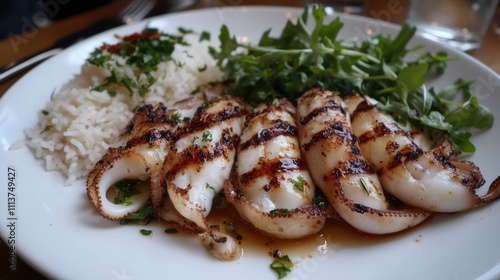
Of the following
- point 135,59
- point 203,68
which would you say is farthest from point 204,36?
point 135,59

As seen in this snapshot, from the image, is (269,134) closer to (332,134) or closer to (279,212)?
(332,134)

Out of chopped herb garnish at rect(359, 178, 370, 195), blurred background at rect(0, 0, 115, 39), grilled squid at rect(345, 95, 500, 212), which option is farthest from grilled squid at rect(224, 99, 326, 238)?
blurred background at rect(0, 0, 115, 39)

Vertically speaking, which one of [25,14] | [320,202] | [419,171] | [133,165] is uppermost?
[419,171]

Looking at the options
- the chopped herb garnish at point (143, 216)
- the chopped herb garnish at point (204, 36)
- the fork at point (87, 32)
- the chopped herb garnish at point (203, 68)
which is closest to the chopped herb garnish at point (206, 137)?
the chopped herb garnish at point (143, 216)

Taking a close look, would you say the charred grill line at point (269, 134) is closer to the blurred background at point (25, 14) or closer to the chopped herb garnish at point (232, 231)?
the chopped herb garnish at point (232, 231)

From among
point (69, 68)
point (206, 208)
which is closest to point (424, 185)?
point (206, 208)
